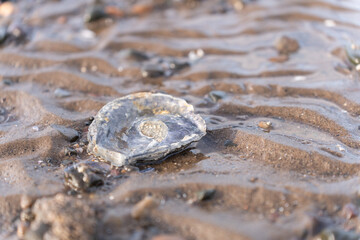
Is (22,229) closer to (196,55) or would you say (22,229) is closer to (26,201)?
(26,201)

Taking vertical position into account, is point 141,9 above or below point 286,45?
above

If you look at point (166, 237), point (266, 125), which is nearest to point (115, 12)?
point (266, 125)

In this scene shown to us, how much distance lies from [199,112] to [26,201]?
1702mm

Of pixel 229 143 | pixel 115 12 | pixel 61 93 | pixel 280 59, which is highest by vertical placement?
pixel 115 12

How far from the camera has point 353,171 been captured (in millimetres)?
2656

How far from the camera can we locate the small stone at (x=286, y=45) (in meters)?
4.36

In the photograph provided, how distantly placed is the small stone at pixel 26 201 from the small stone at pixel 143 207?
75 centimetres

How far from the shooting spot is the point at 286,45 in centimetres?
442

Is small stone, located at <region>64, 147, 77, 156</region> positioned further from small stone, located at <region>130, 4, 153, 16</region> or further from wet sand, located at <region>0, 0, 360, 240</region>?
small stone, located at <region>130, 4, 153, 16</region>

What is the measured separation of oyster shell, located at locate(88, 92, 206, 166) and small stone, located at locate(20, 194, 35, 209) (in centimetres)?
56

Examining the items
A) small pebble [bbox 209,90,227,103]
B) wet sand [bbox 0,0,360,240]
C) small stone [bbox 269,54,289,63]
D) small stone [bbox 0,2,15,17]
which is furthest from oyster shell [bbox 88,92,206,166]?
small stone [bbox 0,2,15,17]

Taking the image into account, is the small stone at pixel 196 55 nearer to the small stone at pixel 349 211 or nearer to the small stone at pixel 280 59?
the small stone at pixel 280 59

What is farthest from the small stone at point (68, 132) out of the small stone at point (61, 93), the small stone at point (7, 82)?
the small stone at point (7, 82)

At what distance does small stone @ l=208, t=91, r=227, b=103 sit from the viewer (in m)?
3.64
